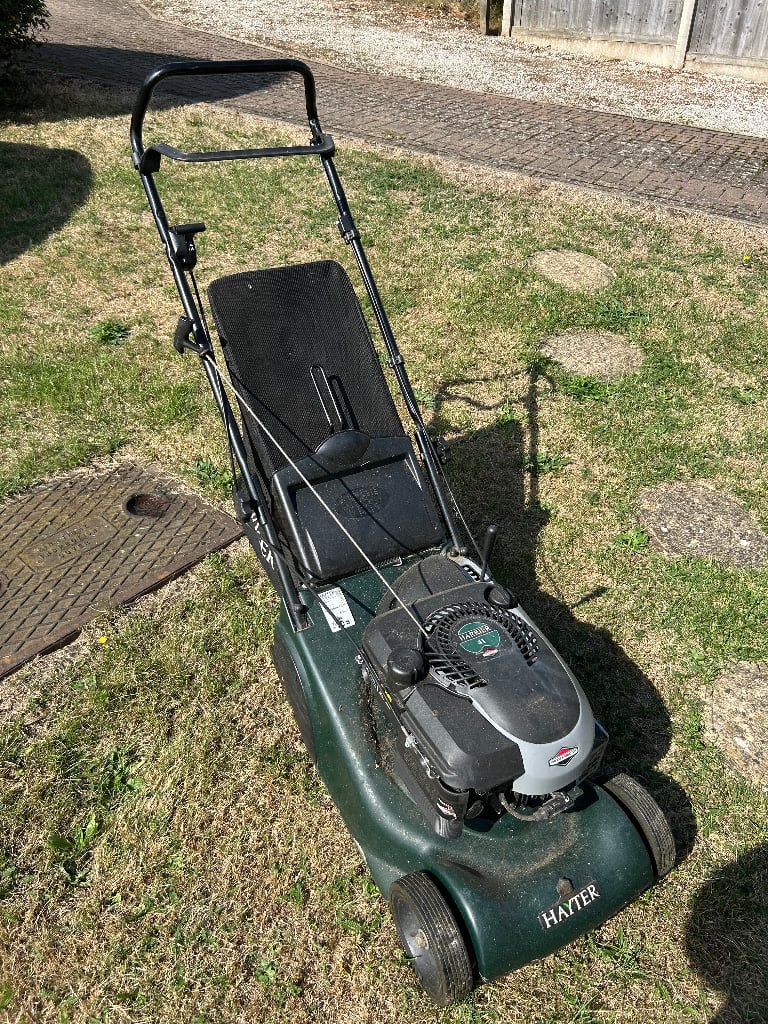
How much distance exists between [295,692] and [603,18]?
43.1 feet

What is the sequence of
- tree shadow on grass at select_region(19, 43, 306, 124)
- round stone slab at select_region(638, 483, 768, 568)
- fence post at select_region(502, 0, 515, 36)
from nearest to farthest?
round stone slab at select_region(638, 483, 768, 568) → tree shadow on grass at select_region(19, 43, 306, 124) → fence post at select_region(502, 0, 515, 36)

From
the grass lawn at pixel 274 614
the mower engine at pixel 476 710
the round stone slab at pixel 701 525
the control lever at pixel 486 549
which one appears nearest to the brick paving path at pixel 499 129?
the grass lawn at pixel 274 614

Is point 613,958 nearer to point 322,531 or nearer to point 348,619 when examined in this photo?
point 348,619

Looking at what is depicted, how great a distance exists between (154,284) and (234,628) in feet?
11.5

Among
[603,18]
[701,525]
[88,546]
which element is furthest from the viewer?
[603,18]

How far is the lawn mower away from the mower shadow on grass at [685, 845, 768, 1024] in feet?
1.05

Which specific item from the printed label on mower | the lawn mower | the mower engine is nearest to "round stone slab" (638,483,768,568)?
the lawn mower

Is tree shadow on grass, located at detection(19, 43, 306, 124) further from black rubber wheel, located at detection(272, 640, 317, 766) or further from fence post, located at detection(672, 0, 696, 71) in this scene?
black rubber wheel, located at detection(272, 640, 317, 766)

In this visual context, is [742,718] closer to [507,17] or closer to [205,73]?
[205,73]

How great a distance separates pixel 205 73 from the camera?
2.78 meters

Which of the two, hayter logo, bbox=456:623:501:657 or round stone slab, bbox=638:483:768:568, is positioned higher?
hayter logo, bbox=456:623:501:657

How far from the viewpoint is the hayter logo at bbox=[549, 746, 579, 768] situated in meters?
2.10

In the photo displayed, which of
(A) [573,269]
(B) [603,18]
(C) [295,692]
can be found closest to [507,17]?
(B) [603,18]

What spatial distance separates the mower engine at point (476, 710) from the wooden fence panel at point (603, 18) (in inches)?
480
